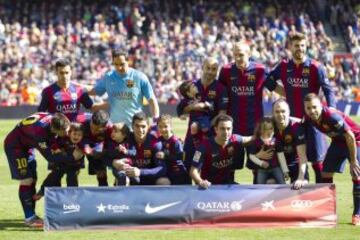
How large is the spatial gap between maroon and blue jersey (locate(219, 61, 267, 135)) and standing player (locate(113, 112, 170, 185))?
4.11 ft

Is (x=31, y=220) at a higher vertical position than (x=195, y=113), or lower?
lower

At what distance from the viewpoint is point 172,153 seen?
996 centimetres

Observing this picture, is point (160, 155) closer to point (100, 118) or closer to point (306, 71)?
point (100, 118)

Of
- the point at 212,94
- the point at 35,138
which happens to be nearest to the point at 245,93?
the point at 212,94

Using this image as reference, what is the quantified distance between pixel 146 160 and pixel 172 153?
31 centimetres

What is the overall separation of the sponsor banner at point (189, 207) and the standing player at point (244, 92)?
1460 millimetres

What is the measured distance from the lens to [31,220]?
379 inches

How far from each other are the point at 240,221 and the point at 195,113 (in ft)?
5.81


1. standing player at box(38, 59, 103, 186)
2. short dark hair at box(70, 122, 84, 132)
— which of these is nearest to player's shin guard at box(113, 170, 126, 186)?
short dark hair at box(70, 122, 84, 132)

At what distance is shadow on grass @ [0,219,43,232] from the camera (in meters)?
9.38

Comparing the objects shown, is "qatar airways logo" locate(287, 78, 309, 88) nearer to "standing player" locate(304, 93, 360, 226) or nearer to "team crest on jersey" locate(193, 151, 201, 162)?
"standing player" locate(304, 93, 360, 226)

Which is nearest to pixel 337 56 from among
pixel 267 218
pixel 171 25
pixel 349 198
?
pixel 171 25

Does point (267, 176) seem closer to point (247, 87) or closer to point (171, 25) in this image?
point (247, 87)

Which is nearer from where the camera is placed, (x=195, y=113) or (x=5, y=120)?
(x=195, y=113)
